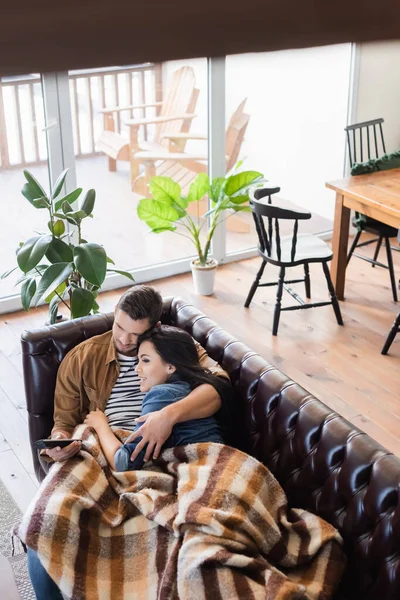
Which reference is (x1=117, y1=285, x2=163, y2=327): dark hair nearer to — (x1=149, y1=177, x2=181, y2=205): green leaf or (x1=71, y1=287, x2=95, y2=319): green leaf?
(x1=71, y1=287, x2=95, y2=319): green leaf

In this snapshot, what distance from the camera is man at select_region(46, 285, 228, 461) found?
2568 mm

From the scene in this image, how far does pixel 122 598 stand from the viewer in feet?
6.70

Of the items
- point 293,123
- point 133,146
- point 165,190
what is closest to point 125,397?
point 165,190

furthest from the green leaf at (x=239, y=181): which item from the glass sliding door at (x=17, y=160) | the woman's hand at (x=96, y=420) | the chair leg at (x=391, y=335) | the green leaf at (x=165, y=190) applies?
the woman's hand at (x=96, y=420)

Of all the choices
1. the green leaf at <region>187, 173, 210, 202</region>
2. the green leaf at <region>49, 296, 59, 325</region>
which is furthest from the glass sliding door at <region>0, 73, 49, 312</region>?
the green leaf at <region>49, 296, 59, 325</region>

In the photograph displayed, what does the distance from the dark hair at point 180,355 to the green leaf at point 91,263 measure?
50cm

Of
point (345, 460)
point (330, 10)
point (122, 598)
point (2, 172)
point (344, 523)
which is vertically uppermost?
point (330, 10)

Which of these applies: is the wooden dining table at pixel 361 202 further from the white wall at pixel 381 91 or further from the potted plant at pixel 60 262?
the potted plant at pixel 60 262

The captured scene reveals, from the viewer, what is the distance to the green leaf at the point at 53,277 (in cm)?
302

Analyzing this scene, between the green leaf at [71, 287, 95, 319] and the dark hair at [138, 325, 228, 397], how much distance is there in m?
0.58

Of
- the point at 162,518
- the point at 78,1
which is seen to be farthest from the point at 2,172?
the point at 78,1

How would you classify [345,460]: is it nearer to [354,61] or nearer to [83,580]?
[83,580]

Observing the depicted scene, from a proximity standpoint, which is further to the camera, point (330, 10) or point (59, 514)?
point (59, 514)

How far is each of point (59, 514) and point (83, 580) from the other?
0.62ft
